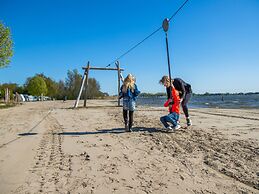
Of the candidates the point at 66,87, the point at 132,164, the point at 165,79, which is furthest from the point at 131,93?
the point at 66,87

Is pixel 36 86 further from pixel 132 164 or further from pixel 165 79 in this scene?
pixel 132 164

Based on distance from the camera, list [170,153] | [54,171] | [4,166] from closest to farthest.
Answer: [54,171] → [4,166] → [170,153]

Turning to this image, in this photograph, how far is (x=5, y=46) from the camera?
22.0 metres

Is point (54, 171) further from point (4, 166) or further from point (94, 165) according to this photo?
point (4, 166)

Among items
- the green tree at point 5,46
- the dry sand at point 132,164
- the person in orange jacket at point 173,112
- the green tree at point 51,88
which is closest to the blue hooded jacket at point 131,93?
the person in orange jacket at point 173,112

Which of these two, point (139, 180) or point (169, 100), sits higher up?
point (169, 100)

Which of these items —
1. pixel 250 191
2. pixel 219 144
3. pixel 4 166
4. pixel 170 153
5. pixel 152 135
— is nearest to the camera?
pixel 250 191

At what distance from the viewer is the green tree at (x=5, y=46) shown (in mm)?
21578

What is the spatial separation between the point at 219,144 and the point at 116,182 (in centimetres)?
299

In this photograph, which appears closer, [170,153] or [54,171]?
[54,171]

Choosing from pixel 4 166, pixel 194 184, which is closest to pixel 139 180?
pixel 194 184

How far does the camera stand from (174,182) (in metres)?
3.30

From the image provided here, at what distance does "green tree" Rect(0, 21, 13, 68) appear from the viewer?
70.8 feet

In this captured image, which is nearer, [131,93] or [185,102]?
[131,93]
